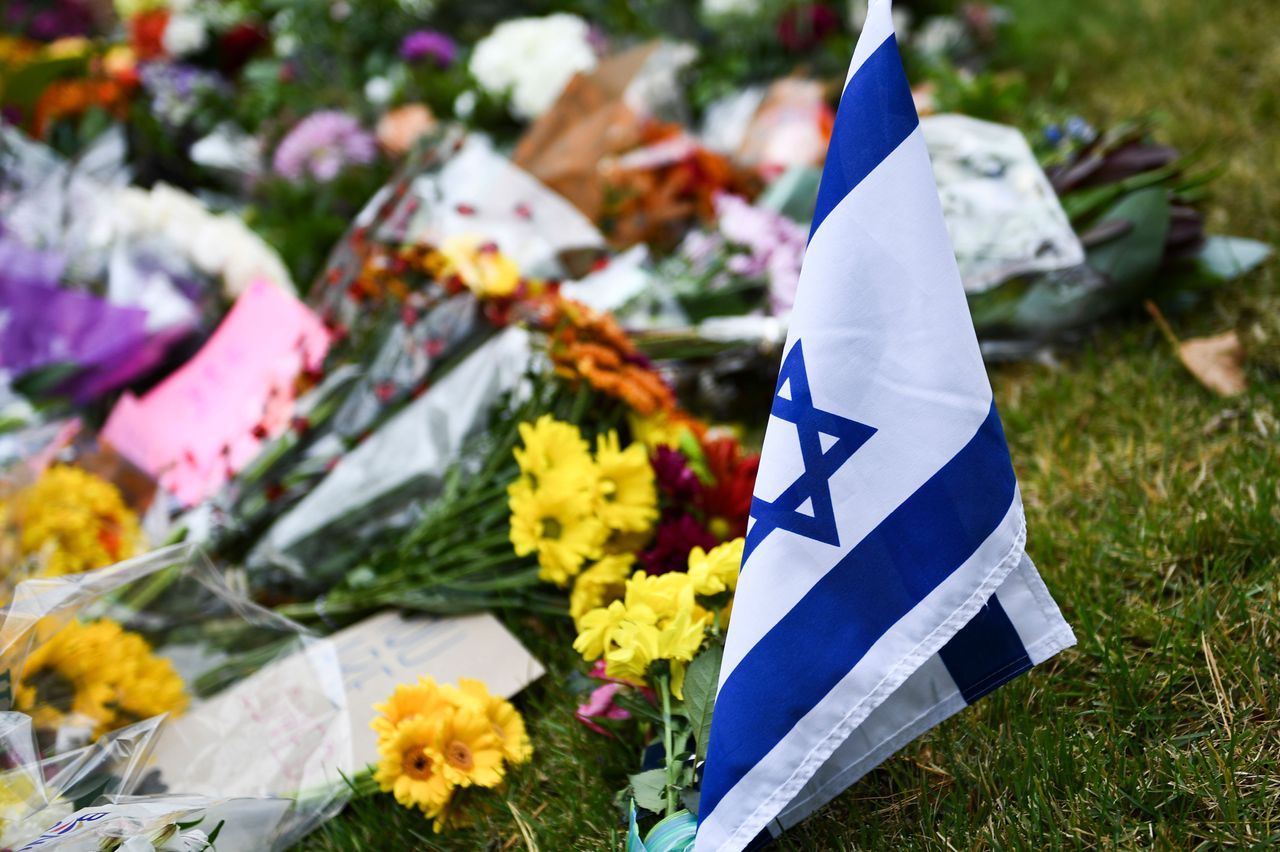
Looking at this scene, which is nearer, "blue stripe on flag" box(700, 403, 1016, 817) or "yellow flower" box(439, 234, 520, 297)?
"blue stripe on flag" box(700, 403, 1016, 817)

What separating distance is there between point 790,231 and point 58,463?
140cm

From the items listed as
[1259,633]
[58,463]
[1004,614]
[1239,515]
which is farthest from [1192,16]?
[58,463]

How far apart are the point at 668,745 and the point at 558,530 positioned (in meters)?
0.42

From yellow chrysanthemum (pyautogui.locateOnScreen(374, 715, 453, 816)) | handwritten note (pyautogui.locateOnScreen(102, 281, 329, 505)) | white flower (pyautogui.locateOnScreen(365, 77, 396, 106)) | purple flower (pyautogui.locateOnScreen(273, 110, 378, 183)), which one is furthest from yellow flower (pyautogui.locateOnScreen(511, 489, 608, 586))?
white flower (pyautogui.locateOnScreen(365, 77, 396, 106))

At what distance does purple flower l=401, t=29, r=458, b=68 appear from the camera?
3.04 metres

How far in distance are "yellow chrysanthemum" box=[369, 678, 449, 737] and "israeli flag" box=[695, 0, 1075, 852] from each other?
1.41 feet

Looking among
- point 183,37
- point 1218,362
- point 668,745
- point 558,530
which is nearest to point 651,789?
point 668,745

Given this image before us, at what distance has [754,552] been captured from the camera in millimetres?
897

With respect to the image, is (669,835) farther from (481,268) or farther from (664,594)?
(481,268)

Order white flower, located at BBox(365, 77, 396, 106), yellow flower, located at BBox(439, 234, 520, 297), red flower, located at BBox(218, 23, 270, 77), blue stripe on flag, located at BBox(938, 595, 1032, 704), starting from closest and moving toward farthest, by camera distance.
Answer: blue stripe on flag, located at BBox(938, 595, 1032, 704) → yellow flower, located at BBox(439, 234, 520, 297) → white flower, located at BBox(365, 77, 396, 106) → red flower, located at BBox(218, 23, 270, 77)

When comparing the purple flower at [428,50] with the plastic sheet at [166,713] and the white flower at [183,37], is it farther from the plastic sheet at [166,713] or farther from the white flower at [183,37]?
the plastic sheet at [166,713]

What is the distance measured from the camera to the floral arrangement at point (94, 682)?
1174 millimetres

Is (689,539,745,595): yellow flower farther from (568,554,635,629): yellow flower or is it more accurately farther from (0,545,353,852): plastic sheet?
(0,545,353,852): plastic sheet

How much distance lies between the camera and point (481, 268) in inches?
65.3
